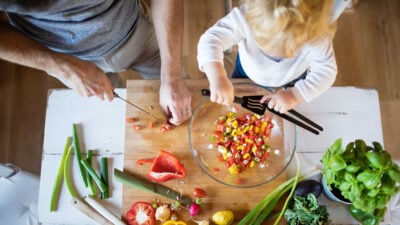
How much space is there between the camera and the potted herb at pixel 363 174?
828 millimetres

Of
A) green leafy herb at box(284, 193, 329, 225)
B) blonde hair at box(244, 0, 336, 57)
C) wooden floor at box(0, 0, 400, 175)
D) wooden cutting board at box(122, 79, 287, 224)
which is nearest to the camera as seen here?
blonde hair at box(244, 0, 336, 57)

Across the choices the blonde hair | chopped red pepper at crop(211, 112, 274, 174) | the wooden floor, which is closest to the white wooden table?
chopped red pepper at crop(211, 112, 274, 174)

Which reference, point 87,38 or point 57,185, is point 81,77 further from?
point 57,185

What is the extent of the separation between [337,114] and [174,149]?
0.61m

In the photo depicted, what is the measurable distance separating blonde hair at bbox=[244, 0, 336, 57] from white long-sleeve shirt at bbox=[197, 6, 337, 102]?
0.16 m

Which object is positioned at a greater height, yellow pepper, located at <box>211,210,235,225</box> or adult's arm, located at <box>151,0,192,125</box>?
adult's arm, located at <box>151,0,192,125</box>

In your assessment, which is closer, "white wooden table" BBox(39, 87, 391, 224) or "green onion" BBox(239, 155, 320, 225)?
"green onion" BBox(239, 155, 320, 225)

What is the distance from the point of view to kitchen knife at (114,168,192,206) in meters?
1.09

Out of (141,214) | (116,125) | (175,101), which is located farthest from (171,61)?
(141,214)

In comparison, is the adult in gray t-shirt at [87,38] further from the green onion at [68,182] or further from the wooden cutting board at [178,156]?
the green onion at [68,182]

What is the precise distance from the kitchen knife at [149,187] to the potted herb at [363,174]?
0.46m

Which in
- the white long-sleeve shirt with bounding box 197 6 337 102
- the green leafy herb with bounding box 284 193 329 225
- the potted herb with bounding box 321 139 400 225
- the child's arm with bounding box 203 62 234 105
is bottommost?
the green leafy herb with bounding box 284 193 329 225

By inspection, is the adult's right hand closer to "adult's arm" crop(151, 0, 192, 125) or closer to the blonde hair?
"adult's arm" crop(151, 0, 192, 125)

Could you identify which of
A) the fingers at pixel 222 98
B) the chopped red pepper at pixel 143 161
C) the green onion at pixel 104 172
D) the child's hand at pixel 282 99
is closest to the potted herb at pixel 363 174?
the child's hand at pixel 282 99
